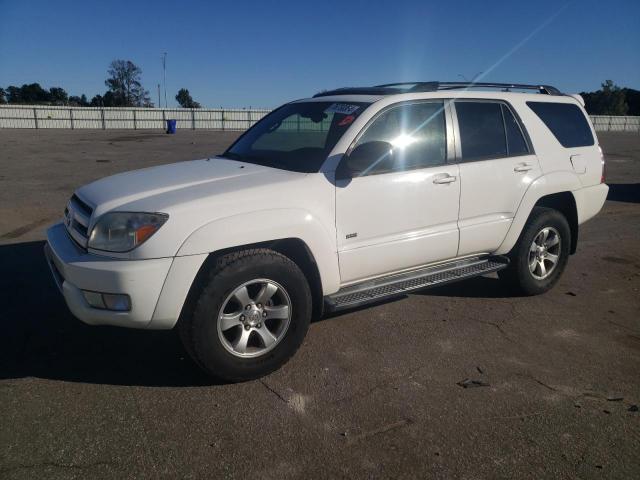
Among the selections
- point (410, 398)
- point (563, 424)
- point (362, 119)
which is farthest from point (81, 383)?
point (563, 424)

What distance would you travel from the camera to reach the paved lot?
102 inches

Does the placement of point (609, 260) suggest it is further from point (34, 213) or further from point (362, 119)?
point (34, 213)

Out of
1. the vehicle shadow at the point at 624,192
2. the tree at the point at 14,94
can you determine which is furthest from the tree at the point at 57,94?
the vehicle shadow at the point at 624,192

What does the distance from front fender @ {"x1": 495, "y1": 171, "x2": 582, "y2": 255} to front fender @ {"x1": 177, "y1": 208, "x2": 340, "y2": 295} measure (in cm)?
186

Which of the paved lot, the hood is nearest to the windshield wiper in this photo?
the hood

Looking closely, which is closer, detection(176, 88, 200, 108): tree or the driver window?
the driver window

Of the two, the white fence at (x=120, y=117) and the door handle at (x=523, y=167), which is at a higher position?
the white fence at (x=120, y=117)

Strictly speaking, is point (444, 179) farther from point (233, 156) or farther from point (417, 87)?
point (233, 156)

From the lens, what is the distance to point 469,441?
2.76 m

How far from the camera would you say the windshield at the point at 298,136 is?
3795mm

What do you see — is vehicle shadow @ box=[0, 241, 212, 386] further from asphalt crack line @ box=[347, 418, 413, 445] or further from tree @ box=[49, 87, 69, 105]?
tree @ box=[49, 87, 69, 105]

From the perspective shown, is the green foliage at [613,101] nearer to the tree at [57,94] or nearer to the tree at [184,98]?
the tree at [184,98]

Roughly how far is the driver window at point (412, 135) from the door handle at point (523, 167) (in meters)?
0.83

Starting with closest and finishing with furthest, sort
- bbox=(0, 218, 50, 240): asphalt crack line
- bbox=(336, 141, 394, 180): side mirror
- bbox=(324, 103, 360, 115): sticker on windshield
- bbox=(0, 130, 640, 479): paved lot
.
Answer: bbox=(0, 130, 640, 479): paved lot
bbox=(336, 141, 394, 180): side mirror
bbox=(324, 103, 360, 115): sticker on windshield
bbox=(0, 218, 50, 240): asphalt crack line
